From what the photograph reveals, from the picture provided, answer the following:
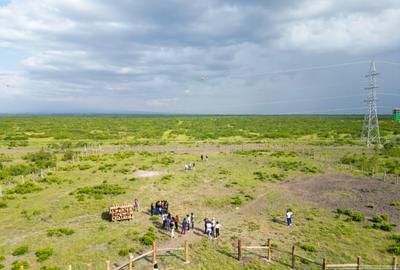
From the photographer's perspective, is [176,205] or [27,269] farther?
[176,205]

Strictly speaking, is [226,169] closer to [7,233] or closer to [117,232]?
[117,232]

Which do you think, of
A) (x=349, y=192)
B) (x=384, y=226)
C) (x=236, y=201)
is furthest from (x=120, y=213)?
(x=349, y=192)

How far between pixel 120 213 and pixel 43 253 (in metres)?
7.10

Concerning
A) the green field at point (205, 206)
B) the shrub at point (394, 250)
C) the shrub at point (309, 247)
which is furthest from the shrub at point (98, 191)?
the shrub at point (394, 250)

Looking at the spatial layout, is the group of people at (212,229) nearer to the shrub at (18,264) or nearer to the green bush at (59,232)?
the green bush at (59,232)

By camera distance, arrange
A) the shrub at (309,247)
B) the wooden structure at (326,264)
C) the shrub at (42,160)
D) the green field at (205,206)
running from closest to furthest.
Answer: the wooden structure at (326,264), the green field at (205,206), the shrub at (309,247), the shrub at (42,160)

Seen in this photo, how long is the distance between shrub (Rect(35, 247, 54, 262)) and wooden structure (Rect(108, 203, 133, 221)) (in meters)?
6.13

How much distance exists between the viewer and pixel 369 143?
70.4 m

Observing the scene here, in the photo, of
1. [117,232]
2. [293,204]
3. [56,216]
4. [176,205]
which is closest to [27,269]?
[117,232]

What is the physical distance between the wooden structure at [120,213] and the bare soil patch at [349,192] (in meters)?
17.5

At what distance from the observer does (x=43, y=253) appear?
19.6 metres

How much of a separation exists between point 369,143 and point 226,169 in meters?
42.6

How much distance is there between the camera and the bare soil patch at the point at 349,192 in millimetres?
29156

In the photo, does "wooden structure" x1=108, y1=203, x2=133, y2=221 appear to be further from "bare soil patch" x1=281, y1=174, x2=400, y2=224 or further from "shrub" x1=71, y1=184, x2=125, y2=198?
"bare soil patch" x1=281, y1=174, x2=400, y2=224
